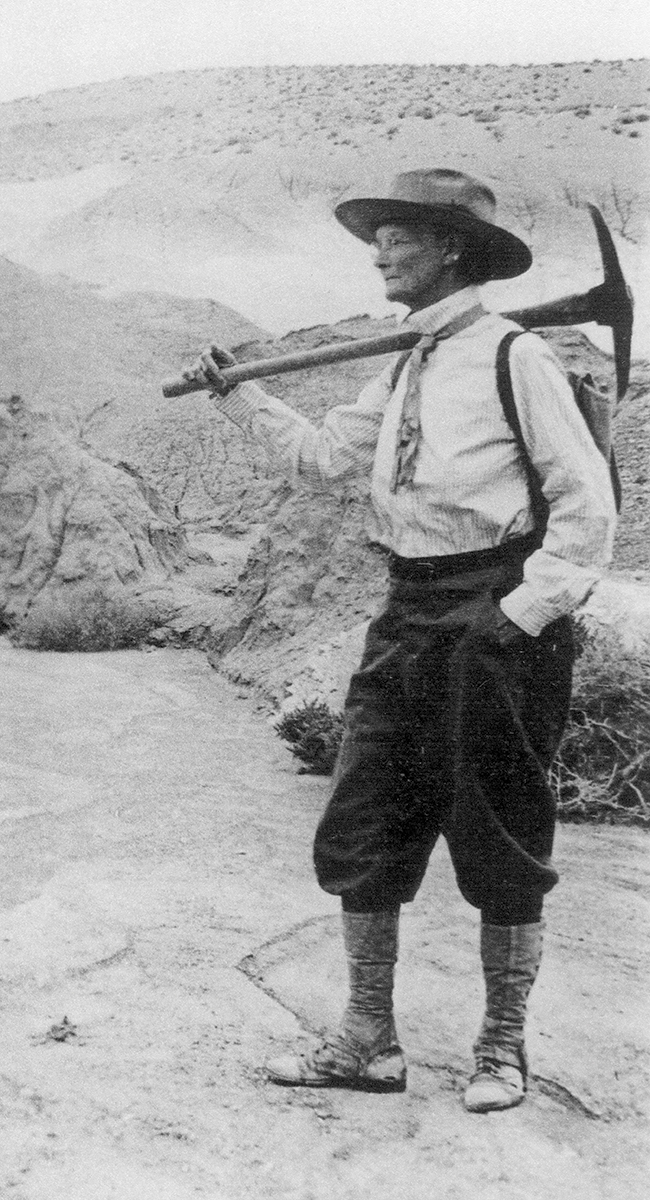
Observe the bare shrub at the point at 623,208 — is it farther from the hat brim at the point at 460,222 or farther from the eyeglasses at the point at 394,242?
the eyeglasses at the point at 394,242

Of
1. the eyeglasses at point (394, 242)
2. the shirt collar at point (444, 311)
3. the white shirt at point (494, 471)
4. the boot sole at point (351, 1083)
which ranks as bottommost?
the boot sole at point (351, 1083)

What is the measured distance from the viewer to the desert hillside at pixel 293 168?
13.1 ft

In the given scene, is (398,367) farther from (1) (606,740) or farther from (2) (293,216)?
(2) (293,216)

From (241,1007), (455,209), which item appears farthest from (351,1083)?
(455,209)

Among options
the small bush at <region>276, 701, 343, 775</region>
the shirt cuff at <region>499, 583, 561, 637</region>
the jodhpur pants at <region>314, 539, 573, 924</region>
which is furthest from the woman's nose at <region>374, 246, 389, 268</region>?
the small bush at <region>276, 701, 343, 775</region>

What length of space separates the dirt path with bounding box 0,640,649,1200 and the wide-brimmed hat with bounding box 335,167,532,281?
1552mm

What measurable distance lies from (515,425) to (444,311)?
28 centimetres

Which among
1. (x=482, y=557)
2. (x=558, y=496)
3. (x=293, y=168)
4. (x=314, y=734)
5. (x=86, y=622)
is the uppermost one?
(x=293, y=168)

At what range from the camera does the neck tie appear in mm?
2143

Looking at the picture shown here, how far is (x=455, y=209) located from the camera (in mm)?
2131

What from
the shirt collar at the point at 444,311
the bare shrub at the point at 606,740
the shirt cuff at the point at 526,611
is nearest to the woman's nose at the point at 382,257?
the shirt collar at the point at 444,311

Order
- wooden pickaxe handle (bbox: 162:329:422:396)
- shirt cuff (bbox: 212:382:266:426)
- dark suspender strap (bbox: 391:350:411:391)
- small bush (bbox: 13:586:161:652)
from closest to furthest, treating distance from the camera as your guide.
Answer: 1. dark suspender strap (bbox: 391:350:411:391)
2. wooden pickaxe handle (bbox: 162:329:422:396)
3. shirt cuff (bbox: 212:382:266:426)
4. small bush (bbox: 13:586:161:652)

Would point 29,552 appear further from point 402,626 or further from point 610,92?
point 402,626

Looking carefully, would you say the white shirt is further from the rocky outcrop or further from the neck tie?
the rocky outcrop
